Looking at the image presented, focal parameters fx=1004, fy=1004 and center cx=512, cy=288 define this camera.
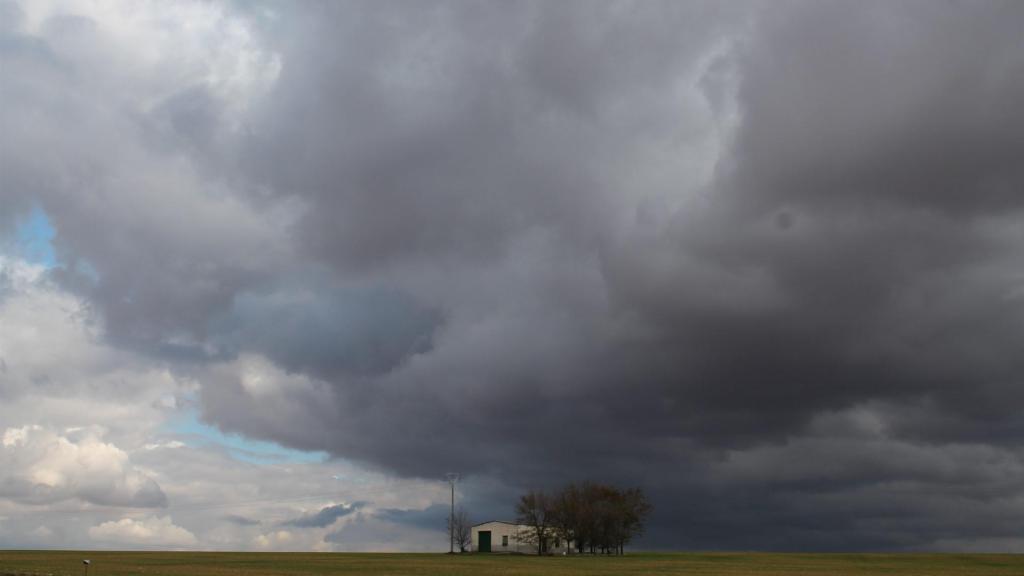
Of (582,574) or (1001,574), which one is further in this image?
(1001,574)

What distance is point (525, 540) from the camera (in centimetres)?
19950

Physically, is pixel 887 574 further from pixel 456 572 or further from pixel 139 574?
pixel 139 574

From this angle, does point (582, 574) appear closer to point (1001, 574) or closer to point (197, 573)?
point (197, 573)

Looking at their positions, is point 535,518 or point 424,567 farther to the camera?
point 535,518

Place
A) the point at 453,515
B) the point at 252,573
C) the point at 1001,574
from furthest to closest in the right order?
the point at 453,515 < the point at 1001,574 < the point at 252,573

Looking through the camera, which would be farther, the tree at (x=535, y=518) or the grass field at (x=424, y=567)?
the tree at (x=535, y=518)

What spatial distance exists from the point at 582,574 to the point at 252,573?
104ft

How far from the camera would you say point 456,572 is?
9762 centimetres

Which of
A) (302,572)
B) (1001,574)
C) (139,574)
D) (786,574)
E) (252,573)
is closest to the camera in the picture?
(139,574)

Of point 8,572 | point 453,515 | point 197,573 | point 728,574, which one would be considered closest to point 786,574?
point 728,574

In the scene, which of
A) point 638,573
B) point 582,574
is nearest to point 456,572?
point 582,574

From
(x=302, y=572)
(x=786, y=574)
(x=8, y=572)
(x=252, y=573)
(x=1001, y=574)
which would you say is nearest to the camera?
(x=8, y=572)

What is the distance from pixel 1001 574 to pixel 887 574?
18.9 metres

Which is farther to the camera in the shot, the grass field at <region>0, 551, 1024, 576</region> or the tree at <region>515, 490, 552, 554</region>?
the tree at <region>515, 490, 552, 554</region>
